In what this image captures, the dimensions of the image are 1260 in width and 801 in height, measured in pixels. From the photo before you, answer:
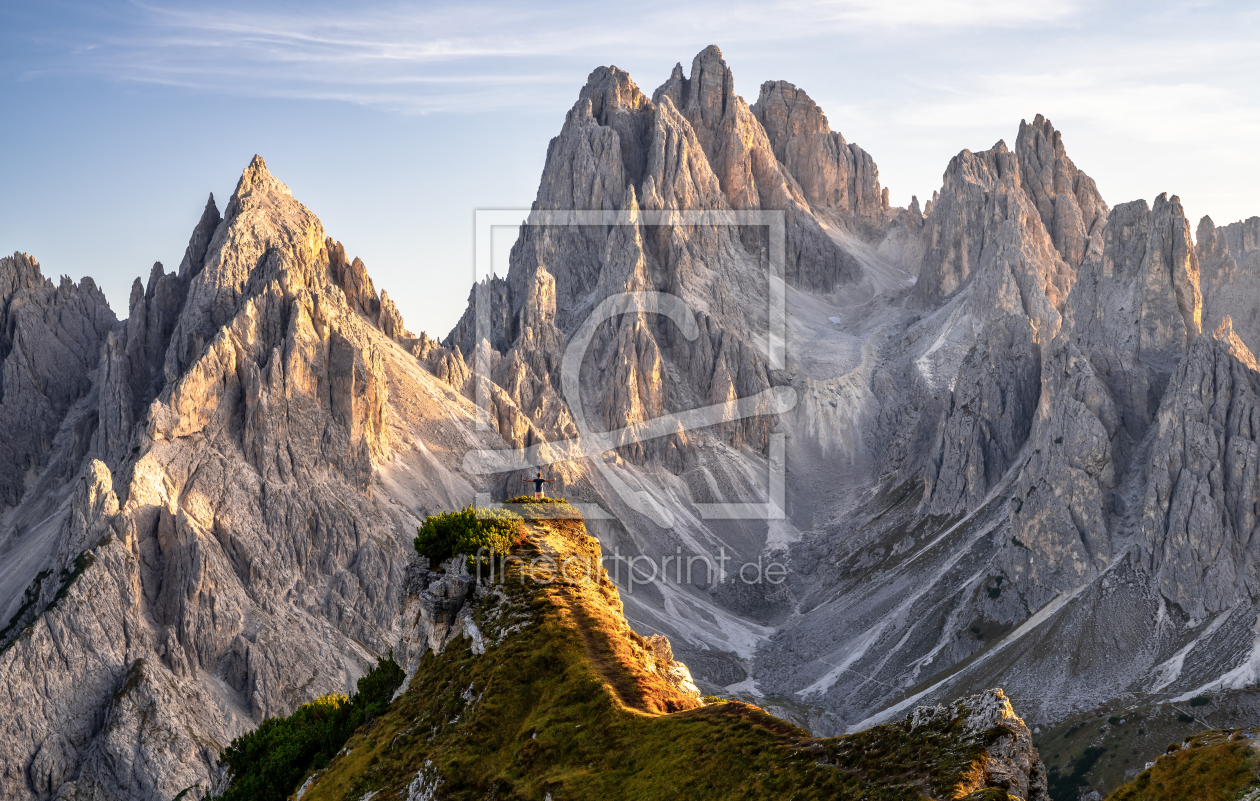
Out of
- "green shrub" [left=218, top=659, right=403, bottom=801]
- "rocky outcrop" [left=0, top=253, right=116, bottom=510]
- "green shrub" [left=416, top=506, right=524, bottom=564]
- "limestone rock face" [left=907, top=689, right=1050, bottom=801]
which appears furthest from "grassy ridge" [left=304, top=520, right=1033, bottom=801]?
"rocky outcrop" [left=0, top=253, right=116, bottom=510]

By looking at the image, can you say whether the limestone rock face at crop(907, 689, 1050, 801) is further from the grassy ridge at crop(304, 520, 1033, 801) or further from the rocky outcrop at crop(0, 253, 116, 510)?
the rocky outcrop at crop(0, 253, 116, 510)

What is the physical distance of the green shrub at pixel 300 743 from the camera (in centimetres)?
4950

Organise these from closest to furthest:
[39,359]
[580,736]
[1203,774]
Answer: [1203,774] → [580,736] → [39,359]

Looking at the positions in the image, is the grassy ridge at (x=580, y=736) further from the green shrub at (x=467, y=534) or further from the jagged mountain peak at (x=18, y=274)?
the jagged mountain peak at (x=18, y=274)

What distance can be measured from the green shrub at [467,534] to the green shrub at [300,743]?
725cm

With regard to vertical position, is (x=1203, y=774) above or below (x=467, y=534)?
below

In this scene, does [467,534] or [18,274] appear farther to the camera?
[18,274]

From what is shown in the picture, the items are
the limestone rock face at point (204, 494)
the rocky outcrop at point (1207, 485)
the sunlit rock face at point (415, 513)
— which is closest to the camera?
the limestone rock face at point (204, 494)

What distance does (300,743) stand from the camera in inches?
2016

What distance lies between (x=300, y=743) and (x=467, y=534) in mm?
14691

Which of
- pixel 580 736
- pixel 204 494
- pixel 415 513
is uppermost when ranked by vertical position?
pixel 580 736

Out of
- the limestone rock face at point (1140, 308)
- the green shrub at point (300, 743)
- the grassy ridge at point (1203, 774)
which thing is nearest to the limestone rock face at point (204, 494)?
the green shrub at point (300, 743)

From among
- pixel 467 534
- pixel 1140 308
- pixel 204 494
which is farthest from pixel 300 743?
pixel 1140 308

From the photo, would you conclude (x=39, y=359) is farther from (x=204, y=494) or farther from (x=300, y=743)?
(x=300, y=743)
